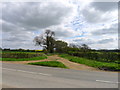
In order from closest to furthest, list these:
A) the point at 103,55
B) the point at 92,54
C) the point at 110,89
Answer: the point at 110,89 < the point at 103,55 < the point at 92,54

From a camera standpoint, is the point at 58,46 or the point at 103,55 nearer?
the point at 103,55

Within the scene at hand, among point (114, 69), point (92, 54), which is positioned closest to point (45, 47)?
point (92, 54)

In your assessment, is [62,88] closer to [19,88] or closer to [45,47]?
[19,88]

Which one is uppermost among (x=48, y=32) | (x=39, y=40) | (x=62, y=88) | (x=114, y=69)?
(x=48, y=32)

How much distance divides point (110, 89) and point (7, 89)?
555 cm

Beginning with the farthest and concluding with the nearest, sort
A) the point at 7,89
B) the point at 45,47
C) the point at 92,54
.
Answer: the point at 45,47 → the point at 92,54 → the point at 7,89

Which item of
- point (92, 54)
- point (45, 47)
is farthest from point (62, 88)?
point (45, 47)

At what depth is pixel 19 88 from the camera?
523 centimetres

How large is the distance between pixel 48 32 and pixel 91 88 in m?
57.2

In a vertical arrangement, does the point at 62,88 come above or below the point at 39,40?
below

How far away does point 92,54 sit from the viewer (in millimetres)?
25344

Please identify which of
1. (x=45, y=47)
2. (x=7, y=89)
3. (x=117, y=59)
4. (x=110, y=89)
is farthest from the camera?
(x=45, y=47)

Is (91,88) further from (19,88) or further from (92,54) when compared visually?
(92,54)

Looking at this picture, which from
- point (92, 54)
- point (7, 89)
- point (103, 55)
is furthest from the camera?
point (92, 54)
